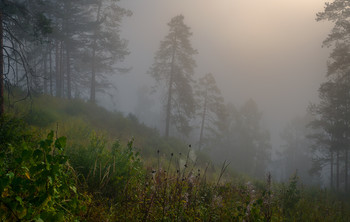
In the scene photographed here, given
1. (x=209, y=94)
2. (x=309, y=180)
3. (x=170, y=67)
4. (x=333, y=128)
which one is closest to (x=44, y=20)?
(x=170, y=67)

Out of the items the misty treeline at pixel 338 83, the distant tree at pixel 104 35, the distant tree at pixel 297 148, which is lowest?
the distant tree at pixel 297 148

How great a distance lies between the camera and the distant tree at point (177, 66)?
64.8 feet

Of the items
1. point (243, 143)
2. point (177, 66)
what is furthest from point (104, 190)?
point (243, 143)

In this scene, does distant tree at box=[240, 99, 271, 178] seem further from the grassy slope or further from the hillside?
the hillside

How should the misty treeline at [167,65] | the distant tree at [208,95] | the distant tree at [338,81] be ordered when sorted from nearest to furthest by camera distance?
the misty treeline at [167,65], the distant tree at [338,81], the distant tree at [208,95]

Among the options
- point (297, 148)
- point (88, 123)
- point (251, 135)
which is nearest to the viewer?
point (88, 123)

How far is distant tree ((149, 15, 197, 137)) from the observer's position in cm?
1975

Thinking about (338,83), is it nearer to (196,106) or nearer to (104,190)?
(196,106)

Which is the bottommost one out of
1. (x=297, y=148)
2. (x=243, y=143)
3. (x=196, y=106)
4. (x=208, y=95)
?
(x=297, y=148)

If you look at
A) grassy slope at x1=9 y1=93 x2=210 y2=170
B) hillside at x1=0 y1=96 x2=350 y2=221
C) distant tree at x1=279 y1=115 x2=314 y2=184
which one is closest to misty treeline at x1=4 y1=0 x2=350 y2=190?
grassy slope at x1=9 y1=93 x2=210 y2=170

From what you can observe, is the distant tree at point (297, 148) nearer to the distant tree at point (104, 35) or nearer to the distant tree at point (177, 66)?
the distant tree at point (177, 66)

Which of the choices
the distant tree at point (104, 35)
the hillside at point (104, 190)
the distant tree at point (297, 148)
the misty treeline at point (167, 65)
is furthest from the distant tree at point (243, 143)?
the hillside at point (104, 190)

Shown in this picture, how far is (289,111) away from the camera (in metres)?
176

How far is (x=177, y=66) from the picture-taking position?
20.0 meters
